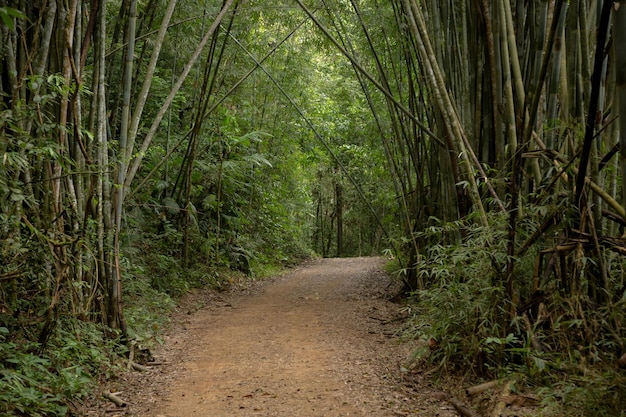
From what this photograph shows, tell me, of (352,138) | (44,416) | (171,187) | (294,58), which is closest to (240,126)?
(294,58)

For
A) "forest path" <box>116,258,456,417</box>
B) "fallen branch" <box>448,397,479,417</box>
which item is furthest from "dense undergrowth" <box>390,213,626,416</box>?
"forest path" <box>116,258,456,417</box>

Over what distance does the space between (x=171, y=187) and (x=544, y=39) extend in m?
5.13

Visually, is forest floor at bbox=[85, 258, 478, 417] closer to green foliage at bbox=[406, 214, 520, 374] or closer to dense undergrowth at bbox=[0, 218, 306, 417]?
dense undergrowth at bbox=[0, 218, 306, 417]

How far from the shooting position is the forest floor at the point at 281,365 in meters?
2.86

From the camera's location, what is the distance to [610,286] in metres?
2.54

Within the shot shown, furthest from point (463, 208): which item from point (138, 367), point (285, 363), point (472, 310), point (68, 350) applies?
point (68, 350)

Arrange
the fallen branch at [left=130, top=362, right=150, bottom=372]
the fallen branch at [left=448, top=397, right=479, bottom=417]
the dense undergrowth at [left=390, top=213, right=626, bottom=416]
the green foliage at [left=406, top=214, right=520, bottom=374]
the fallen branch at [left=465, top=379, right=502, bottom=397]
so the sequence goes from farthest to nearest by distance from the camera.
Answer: the fallen branch at [left=130, top=362, right=150, bottom=372], the green foliage at [left=406, top=214, right=520, bottom=374], the fallen branch at [left=465, top=379, right=502, bottom=397], the fallen branch at [left=448, top=397, right=479, bottom=417], the dense undergrowth at [left=390, top=213, right=626, bottom=416]

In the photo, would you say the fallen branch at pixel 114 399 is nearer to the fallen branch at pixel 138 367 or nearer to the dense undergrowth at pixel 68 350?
the dense undergrowth at pixel 68 350

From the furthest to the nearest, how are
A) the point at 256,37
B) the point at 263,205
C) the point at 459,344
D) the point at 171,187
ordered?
the point at 263,205 < the point at 256,37 < the point at 171,187 < the point at 459,344

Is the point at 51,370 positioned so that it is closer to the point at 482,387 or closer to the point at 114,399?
the point at 114,399

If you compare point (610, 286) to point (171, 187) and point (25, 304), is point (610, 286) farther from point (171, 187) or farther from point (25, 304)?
point (171, 187)

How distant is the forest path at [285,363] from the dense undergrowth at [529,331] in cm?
34

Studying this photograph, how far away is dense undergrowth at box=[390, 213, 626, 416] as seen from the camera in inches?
85.5

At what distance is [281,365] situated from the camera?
3609mm
